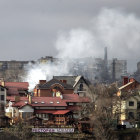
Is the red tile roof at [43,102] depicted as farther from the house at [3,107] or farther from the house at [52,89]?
the house at [52,89]

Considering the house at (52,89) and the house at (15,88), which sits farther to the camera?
the house at (52,89)

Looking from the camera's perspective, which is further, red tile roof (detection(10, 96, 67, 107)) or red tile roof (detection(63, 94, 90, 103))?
red tile roof (detection(63, 94, 90, 103))

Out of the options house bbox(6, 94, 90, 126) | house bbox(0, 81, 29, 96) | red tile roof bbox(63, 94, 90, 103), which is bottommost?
house bbox(6, 94, 90, 126)

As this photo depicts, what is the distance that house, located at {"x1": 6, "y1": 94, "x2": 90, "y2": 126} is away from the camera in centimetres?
9075

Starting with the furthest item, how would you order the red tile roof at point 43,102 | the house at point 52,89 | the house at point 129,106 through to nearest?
1. the house at point 52,89
2. the house at point 129,106
3. the red tile roof at point 43,102

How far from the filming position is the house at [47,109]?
298 feet

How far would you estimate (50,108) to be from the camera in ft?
313

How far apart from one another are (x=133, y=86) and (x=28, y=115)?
27.4 metres

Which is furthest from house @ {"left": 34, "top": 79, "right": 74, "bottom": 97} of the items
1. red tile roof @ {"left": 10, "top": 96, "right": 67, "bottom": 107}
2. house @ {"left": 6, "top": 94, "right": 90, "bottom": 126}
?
red tile roof @ {"left": 10, "top": 96, "right": 67, "bottom": 107}

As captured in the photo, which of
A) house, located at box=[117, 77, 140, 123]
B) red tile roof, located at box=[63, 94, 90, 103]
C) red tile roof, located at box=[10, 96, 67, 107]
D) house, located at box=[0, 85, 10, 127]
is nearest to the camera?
house, located at box=[0, 85, 10, 127]

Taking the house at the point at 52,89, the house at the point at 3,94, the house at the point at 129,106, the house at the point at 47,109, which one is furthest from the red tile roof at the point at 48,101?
the house at the point at 52,89

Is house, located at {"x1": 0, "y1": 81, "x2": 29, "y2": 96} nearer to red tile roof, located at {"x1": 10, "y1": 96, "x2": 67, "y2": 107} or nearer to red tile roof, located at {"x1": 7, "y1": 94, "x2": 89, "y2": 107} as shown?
red tile roof, located at {"x1": 7, "y1": 94, "x2": 89, "y2": 107}

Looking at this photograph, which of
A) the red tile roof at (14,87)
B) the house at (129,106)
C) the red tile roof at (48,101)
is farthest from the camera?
the red tile roof at (14,87)

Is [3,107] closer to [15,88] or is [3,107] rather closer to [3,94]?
[3,94]
